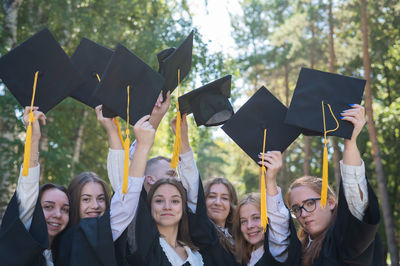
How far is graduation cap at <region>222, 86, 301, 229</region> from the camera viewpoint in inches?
146

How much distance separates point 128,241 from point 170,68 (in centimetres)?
154

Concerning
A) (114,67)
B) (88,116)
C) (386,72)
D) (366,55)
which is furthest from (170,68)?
(386,72)

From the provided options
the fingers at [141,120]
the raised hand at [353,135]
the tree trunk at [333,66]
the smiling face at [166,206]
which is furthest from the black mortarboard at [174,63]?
the tree trunk at [333,66]

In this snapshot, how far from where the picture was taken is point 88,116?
11.7m

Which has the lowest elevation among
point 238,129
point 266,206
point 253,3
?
point 266,206

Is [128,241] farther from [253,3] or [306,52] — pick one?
[253,3]

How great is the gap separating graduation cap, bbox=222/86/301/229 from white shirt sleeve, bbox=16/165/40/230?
1.53 m

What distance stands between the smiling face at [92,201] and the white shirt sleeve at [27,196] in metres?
0.75

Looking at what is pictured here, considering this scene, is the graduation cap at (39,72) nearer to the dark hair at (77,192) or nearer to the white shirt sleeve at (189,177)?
the dark hair at (77,192)

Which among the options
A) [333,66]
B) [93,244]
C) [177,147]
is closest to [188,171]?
[177,147]

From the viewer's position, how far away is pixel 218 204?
4.54 meters

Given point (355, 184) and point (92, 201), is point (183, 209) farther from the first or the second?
point (355, 184)

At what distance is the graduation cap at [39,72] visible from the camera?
3.56 m

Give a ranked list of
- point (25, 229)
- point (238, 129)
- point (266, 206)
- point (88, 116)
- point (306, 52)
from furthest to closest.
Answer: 1. point (306, 52)
2. point (88, 116)
3. point (238, 129)
4. point (266, 206)
5. point (25, 229)
